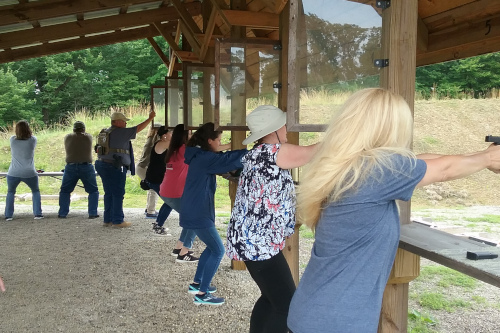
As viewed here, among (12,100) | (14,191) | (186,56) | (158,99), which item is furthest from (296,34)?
(12,100)

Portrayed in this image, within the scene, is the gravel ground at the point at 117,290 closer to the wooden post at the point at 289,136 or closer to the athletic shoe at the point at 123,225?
the athletic shoe at the point at 123,225

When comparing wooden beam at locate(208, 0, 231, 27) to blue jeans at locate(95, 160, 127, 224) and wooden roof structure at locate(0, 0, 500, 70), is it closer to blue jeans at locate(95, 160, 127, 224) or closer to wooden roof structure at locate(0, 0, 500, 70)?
wooden roof structure at locate(0, 0, 500, 70)

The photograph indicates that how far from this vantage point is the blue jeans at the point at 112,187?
789cm

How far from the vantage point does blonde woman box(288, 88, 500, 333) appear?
5.27ft

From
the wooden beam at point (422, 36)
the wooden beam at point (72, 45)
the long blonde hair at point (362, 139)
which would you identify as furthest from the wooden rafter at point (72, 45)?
the long blonde hair at point (362, 139)

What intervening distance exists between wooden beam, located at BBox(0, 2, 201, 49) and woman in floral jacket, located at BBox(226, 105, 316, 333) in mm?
5316

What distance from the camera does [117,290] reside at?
4.96 metres

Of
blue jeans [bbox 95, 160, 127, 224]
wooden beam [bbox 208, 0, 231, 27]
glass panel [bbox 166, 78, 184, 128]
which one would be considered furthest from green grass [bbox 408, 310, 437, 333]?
blue jeans [bbox 95, 160, 127, 224]

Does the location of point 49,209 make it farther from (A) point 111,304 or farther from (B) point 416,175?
(B) point 416,175

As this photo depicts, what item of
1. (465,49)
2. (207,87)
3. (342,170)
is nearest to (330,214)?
(342,170)

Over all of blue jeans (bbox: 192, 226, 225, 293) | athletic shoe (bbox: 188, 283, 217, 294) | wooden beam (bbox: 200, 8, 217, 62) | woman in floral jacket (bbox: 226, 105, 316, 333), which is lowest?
athletic shoe (bbox: 188, 283, 217, 294)

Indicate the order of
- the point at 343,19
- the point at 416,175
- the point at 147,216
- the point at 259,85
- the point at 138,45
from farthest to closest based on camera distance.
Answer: the point at 138,45 → the point at 147,216 → the point at 259,85 → the point at 343,19 → the point at 416,175

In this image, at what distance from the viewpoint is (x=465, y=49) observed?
4.34 metres

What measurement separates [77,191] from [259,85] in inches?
431
